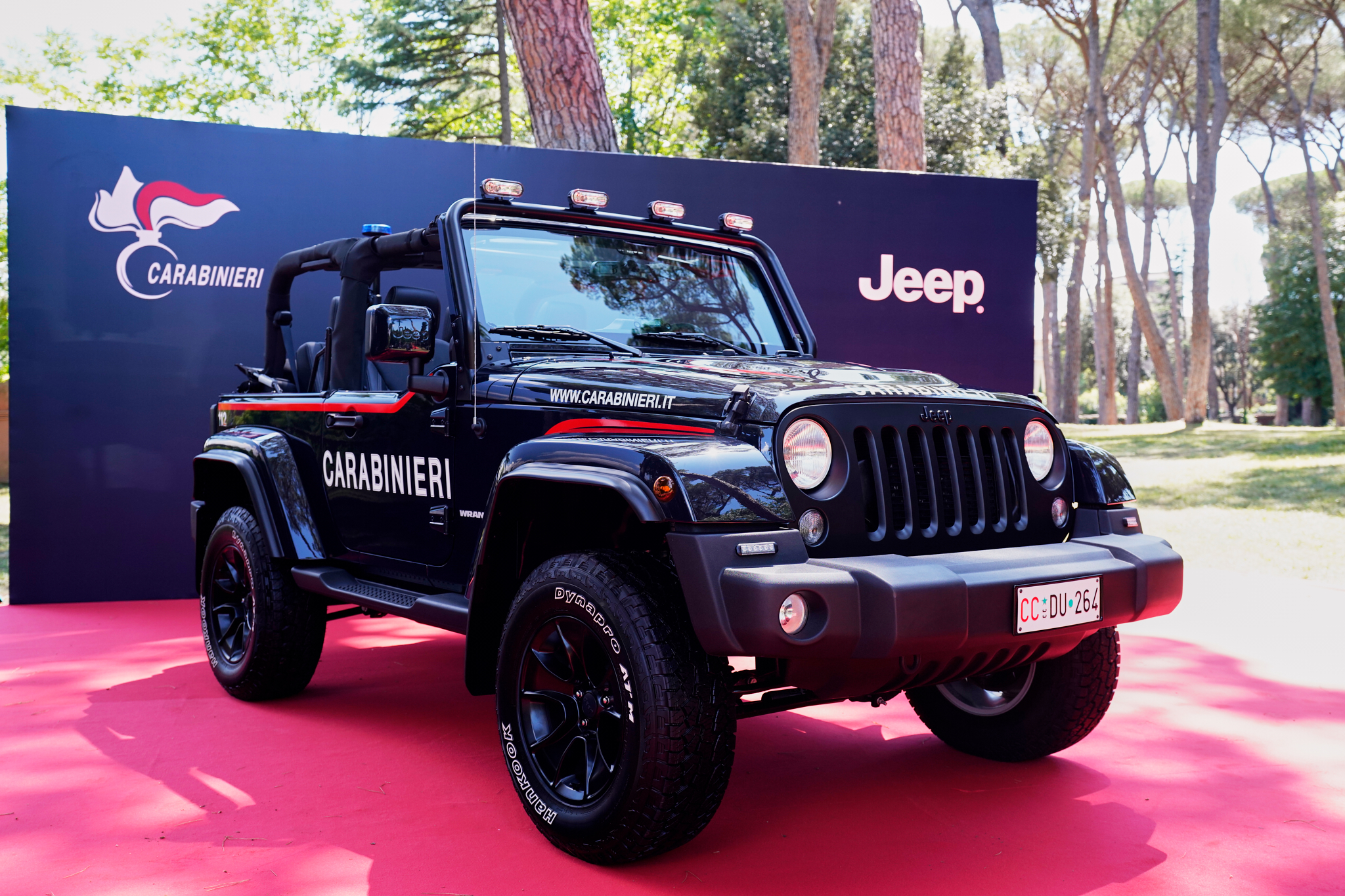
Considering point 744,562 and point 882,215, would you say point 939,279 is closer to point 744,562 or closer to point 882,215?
point 882,215

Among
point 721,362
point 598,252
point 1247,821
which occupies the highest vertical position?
point 598,252

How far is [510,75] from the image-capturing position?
2842 cm

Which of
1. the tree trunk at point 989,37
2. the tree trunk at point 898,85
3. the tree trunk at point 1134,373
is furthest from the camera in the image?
the tree trunk at point 1134,373

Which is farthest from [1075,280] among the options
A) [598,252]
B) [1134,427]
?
[598,252]

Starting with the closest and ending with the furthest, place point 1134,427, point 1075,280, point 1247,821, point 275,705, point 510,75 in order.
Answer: point 1247,821, point 275,705, point 510,75, point 1134,427, point 1075,280

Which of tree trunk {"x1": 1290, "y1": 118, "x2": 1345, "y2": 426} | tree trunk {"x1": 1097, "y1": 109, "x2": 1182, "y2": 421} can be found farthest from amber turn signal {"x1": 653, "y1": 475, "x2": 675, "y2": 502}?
tree trunk {"x1": 1290, "y1": 118, "x2": 1345, "y2": 426}

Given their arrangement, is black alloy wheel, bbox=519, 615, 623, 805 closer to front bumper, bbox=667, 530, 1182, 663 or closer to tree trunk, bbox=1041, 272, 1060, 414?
front bumper, bbox=667, 530, 1182, 663

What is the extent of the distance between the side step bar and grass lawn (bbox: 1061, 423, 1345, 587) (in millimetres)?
7385

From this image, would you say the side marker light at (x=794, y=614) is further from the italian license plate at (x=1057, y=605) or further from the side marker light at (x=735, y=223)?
the side marker light at (x=735, y=223)

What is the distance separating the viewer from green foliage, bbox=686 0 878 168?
2019 centimetres

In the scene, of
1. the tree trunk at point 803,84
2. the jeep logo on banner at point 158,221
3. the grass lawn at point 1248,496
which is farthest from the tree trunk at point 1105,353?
the jeep logo on banner at point 158,221

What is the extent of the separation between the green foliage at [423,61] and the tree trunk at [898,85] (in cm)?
1405

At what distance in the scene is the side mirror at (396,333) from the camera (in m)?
3.72

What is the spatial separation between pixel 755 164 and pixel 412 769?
225 inches
